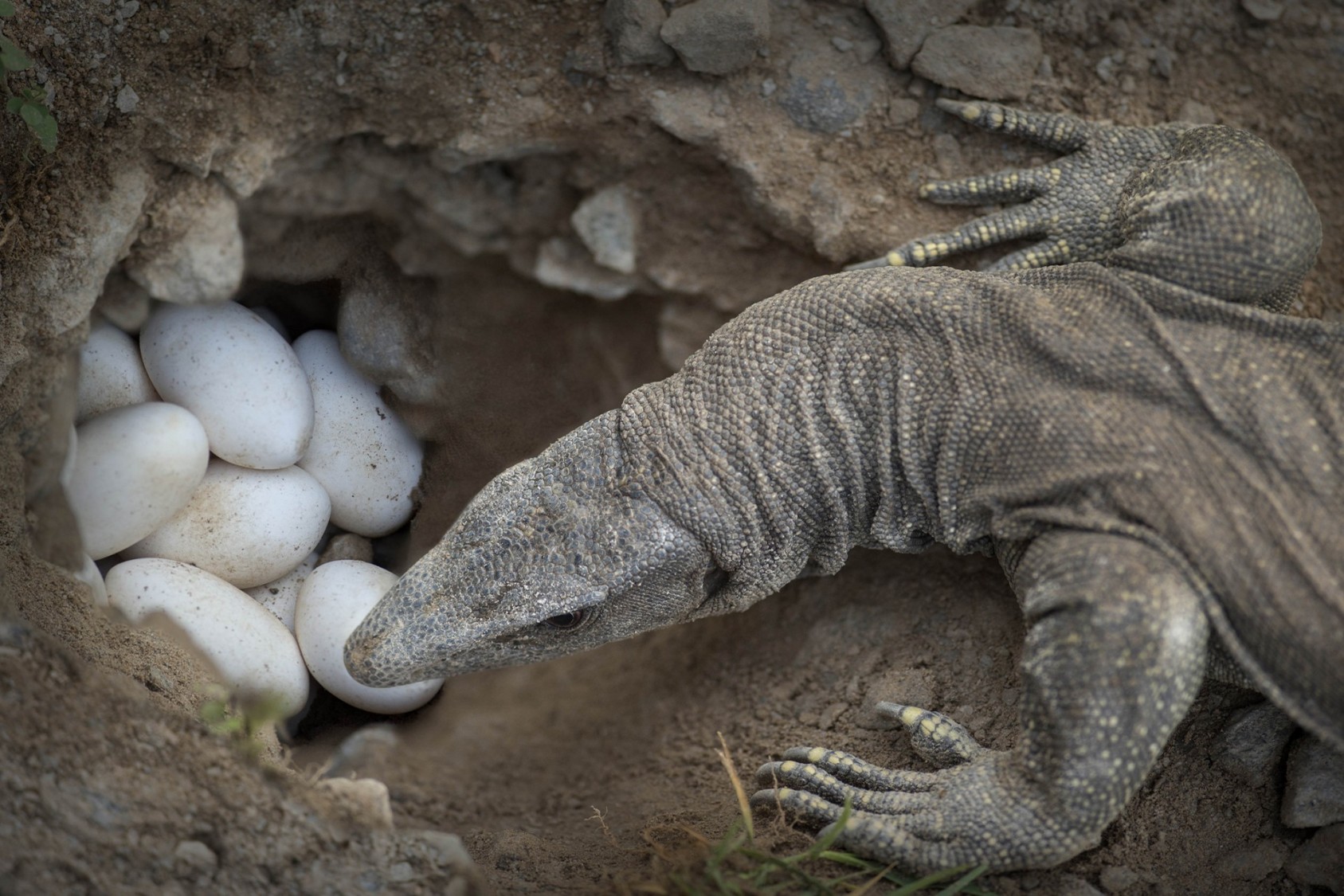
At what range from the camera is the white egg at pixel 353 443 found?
3.13 metres

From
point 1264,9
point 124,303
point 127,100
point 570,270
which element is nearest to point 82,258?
point 124,303

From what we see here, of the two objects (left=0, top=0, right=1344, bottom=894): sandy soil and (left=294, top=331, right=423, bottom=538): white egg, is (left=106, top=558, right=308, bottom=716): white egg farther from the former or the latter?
(left=294, top=331, right=423, bottom=538): white egg

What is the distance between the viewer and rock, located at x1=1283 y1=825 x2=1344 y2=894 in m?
2.63

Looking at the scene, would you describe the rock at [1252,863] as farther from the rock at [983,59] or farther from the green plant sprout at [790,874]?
the rock at [983,59]

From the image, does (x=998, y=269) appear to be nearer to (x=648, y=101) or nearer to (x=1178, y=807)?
(x=648, y=101)

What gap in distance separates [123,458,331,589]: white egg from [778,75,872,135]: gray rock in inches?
74.8

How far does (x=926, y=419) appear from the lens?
267 cm

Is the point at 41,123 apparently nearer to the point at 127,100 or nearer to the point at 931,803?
the point at 127,100

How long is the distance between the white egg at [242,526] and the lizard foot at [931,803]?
60.3 inches

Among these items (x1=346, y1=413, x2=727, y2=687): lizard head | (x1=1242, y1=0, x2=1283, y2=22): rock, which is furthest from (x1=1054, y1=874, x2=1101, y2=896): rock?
(x1=1242, y1=0, x2=1283, y2=22): rock

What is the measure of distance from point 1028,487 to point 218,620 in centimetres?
217

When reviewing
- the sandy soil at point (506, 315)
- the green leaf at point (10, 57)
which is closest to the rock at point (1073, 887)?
the sandy soil at point (506, 315)

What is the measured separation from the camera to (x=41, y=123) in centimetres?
258

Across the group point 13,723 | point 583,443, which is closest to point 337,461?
point 583,443
